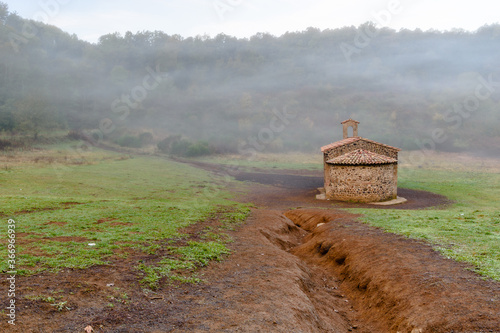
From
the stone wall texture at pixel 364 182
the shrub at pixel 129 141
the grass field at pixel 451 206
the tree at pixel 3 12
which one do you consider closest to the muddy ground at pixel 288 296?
the grass field at pixel 451 206

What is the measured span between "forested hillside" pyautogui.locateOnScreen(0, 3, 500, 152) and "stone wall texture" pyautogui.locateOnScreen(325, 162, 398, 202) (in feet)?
165

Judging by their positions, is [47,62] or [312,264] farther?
[47,62]

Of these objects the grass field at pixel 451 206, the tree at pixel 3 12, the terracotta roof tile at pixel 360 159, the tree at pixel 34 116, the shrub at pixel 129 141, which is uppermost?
the tree at pixel 3 12

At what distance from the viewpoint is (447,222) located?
56.7 ft

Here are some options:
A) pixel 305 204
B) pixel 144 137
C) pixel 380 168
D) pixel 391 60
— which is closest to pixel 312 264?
pixel 305 204

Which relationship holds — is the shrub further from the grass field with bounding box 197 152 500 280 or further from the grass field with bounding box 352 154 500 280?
the grass field with bounding box 352 154 500 280

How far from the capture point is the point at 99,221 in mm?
16078

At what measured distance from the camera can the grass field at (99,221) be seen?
10312 mm

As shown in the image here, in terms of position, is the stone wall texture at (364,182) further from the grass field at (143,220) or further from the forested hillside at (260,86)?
the forested hillside at (260,86)

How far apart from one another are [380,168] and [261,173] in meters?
26.7

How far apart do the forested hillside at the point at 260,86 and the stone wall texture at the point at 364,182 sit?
50292 millimetres

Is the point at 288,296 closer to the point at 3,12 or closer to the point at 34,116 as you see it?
the point at 34,116

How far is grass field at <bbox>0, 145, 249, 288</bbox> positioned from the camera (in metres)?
10.3

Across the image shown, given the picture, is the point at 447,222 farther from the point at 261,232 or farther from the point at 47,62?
the point at 47,62
